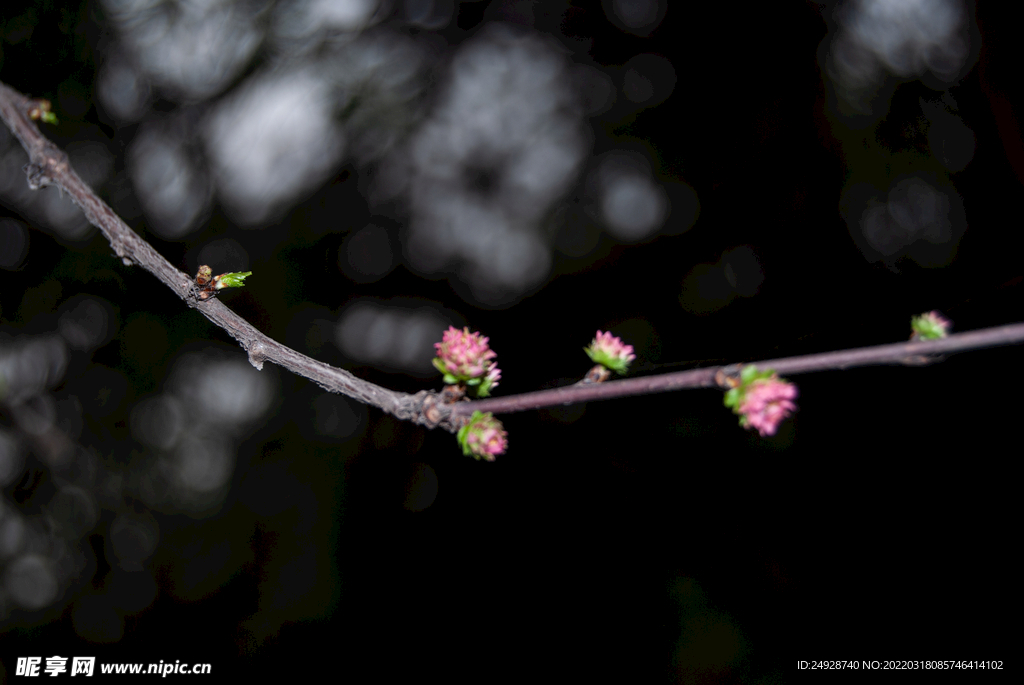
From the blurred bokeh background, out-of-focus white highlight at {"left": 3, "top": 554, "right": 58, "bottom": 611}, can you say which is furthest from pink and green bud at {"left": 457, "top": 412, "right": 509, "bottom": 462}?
out-of-focus white highlight at {"left": 3, "top": 554, "right": 58, "bottom": 611}

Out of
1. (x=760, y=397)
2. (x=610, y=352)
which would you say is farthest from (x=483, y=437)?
(x=760, y=397)

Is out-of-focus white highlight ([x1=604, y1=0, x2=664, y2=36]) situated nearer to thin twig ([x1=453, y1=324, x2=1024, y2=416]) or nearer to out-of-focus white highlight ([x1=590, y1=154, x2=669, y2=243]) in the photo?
out-of-focus white highlight ([x1=590, y1=154, x2=669, y2=243])

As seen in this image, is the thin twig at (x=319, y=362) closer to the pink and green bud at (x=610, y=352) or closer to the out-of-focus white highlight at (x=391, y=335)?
the pink and green bud at (x=610, y=352)

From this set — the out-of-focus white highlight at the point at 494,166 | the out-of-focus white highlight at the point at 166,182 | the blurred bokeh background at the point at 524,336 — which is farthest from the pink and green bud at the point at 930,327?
the out-of-focus white highlight at the point at 166,182

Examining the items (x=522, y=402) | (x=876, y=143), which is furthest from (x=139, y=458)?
(x=876, y=143)

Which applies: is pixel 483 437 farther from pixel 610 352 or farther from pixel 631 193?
pixel 631 193

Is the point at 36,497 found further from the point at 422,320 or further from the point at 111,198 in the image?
the point at 422,320
